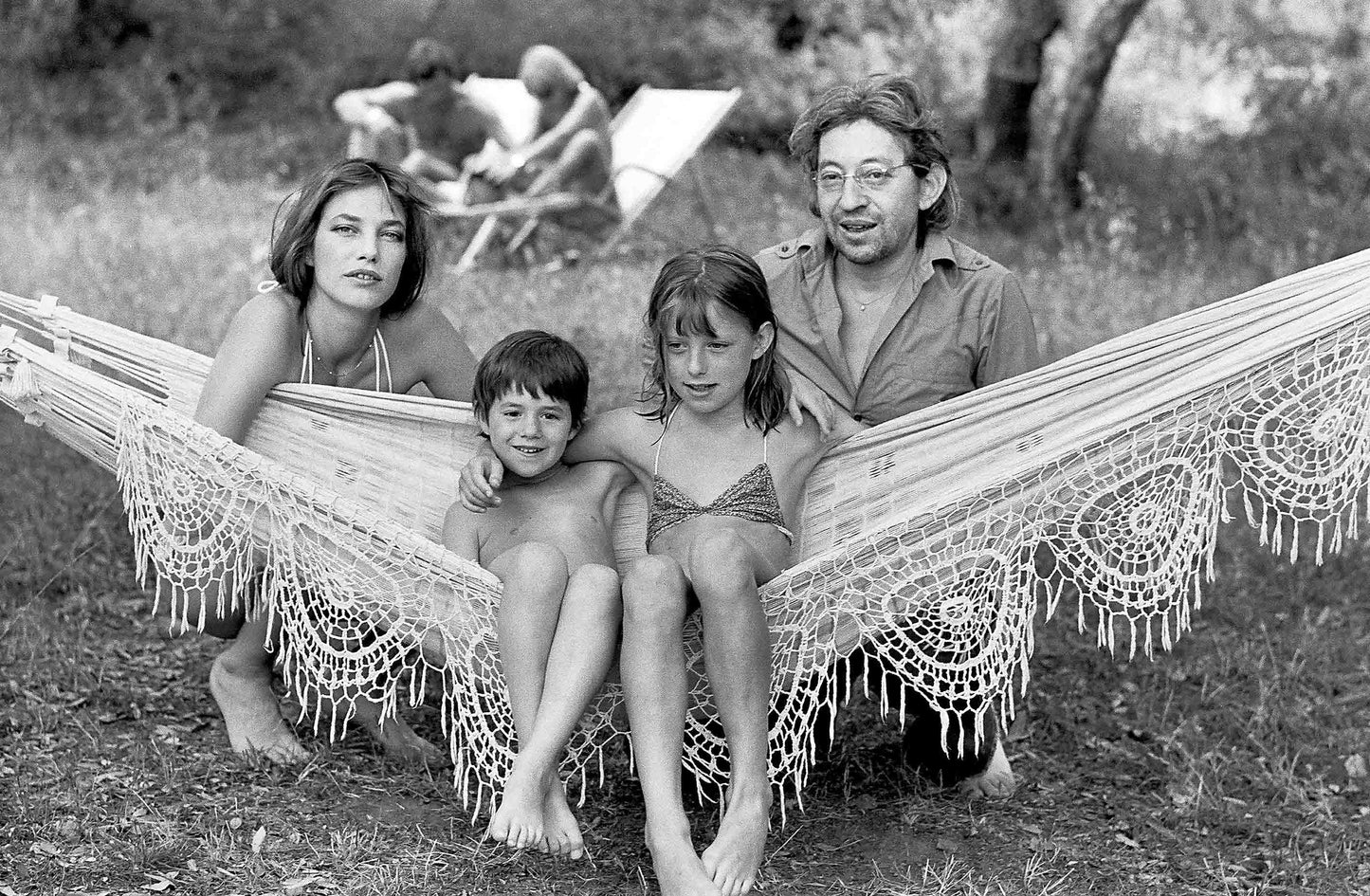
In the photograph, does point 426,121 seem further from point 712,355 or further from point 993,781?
point 993,781

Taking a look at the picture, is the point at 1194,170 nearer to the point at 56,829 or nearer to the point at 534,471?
the point at 534,471

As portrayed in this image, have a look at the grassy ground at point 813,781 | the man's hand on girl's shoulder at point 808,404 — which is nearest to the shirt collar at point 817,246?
the man's hand on girl's shoulder at point 808,404

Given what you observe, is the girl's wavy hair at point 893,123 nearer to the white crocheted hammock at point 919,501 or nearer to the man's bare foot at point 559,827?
the white crocheted hammock at point 919,501

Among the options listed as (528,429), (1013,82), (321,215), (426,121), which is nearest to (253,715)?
(528,429)

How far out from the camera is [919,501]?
8.68 feet

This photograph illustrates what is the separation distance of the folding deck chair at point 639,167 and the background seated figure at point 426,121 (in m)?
0.54

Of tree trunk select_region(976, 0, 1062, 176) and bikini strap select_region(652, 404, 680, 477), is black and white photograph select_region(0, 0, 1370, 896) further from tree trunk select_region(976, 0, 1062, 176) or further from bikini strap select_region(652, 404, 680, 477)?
tree trunk select_region(976, 0, 1062, 176)

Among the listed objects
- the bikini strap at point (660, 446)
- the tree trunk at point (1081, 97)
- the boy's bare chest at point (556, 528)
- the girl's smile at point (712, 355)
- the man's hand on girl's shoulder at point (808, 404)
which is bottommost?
the boy's bare chest at point (556, 528)

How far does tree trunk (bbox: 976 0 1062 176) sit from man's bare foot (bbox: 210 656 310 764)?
487 cm

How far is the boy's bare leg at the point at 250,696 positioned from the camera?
293cm

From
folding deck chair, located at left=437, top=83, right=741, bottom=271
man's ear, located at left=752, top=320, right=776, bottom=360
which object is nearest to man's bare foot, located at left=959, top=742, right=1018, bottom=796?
man's ear, located at left=752, top=320, right=776, bottom=360

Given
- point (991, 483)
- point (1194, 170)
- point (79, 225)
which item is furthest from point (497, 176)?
point (991, 483)

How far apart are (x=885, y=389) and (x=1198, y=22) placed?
740 cm

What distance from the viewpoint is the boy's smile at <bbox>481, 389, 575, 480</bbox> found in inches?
103
